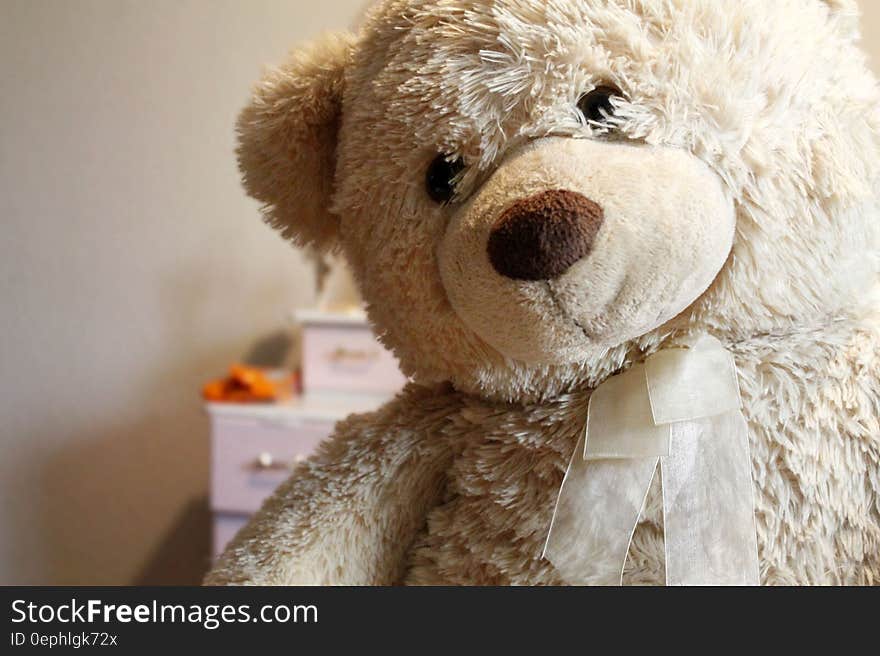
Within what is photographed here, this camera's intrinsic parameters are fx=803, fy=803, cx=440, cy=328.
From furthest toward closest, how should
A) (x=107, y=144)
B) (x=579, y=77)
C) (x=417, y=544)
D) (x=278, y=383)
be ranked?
1. (x=107, y=144)
2. (x=278, y=383)
3. (x=417, y=544)
4. (x=579, y=77)

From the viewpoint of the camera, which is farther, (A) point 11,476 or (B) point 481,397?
(A) point 11,476

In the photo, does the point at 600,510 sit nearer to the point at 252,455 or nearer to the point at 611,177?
the point at 611,177

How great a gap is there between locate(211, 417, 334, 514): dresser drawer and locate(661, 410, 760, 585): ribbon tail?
944mm

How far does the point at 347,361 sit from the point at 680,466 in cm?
101

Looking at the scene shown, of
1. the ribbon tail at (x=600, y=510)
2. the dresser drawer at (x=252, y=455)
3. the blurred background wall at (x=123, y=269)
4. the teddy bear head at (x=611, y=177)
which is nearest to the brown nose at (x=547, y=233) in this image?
the teddy bear head at (x=611, y=177)

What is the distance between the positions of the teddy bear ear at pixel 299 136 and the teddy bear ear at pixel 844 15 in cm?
25

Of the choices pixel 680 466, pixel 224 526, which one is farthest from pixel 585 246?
pixel 224 526

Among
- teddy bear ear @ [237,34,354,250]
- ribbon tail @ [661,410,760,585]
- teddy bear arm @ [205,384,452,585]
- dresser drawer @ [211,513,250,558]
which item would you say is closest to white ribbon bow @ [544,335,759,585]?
ribbon tail @ [661,410,760,585]

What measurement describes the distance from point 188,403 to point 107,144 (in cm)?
54

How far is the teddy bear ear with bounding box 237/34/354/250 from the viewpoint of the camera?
0.46 metres

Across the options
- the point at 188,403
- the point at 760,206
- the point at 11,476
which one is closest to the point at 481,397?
the point at 760,206

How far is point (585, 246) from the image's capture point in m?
0.31

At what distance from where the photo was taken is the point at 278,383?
4.50 feet

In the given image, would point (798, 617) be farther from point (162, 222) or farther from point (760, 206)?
point (162, 222)
